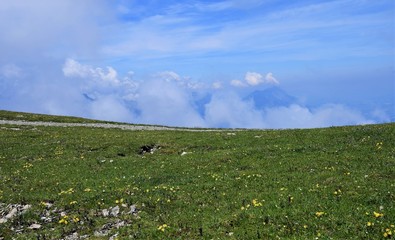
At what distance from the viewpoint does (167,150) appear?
123 feet

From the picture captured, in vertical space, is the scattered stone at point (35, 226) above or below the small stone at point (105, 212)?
below

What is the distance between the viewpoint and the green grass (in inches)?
640

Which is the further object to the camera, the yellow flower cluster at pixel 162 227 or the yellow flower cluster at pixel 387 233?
the yellow flower cluster at pixel 162 227

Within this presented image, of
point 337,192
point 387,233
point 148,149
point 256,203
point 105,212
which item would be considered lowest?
point 387,233

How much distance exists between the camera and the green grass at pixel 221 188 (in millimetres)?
16266

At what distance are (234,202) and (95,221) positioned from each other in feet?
24.4

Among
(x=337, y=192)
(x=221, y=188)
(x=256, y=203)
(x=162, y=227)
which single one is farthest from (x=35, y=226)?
(x=337, y=192)

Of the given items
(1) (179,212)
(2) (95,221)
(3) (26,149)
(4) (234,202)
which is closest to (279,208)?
(4) (234,202)

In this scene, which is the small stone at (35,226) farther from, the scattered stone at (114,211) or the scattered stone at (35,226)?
the scattered stone at (114,211)

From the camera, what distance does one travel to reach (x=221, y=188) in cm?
2217

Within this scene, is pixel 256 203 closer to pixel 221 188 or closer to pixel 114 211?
pixel 221 188

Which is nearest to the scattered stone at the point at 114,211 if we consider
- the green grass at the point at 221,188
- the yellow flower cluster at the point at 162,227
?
the green grass at the point at 221,188

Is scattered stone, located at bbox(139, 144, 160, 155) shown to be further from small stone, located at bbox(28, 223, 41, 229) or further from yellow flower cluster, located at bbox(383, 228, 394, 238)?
yellow flower cluster, located at bbox(383, 228, 394, 238)

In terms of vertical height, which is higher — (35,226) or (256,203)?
(256,203)
